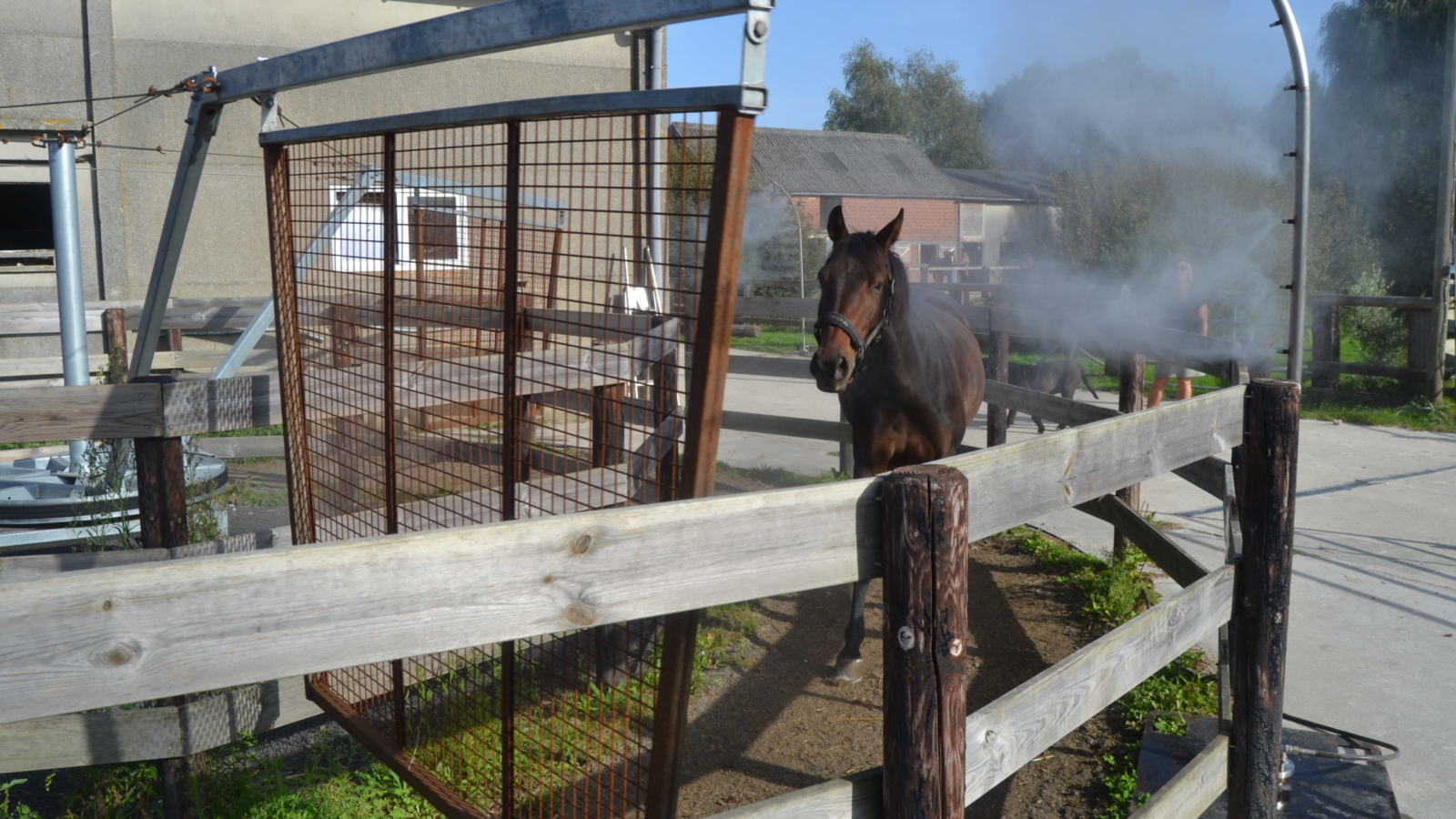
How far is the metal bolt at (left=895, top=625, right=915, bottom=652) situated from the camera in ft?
5.72

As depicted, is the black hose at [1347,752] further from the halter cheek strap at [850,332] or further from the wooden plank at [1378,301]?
the wooden plank at [1378,301]

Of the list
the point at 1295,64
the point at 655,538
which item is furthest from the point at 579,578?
the point at 1295,64

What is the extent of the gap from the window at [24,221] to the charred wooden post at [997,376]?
428 inches

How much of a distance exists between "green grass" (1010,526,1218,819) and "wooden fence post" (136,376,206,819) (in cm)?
294

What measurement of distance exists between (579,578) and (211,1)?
10.6 meters

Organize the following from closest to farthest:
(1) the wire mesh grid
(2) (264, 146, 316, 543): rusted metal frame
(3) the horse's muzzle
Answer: (1) the wire mesh grid
(2) (264, 146, 316, 543): rusted metal frame
(3) the horse's muzzle

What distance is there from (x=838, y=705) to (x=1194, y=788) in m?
1.80

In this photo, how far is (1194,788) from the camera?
109 inches

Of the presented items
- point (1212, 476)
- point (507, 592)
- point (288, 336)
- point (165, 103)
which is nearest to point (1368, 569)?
point (1212, 476)

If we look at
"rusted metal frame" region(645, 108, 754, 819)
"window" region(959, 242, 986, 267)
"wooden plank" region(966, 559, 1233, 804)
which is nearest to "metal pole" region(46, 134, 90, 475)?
"rusted metal frame" region(645, 108, 754, 819)

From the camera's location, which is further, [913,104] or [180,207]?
[913,104]

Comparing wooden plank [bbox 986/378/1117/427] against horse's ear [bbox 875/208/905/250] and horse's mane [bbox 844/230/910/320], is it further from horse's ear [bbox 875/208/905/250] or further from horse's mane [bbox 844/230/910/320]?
horse's ear [bbox 875/208/905/250]

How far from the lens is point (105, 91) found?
9.81 m

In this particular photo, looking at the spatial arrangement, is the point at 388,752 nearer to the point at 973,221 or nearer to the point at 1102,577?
the point at 1102,577
